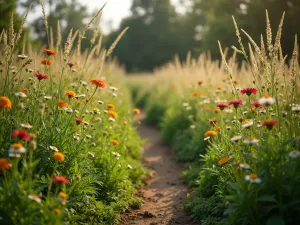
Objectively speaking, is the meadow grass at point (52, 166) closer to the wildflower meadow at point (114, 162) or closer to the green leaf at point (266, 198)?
the wildflower meadow at point (114, 162)

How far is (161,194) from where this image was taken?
423 cm

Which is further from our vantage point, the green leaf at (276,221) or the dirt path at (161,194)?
the dirt path at (161,194)

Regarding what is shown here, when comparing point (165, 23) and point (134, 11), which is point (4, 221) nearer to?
point (165, 23)

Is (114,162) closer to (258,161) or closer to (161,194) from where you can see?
(161,194)

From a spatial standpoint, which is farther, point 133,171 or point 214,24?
point 214,24

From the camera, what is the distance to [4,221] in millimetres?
2238

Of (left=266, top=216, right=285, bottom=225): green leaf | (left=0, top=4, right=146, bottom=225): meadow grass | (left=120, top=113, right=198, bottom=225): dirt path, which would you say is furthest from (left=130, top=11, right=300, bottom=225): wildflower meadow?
(left=0, top=4, right=146, bottom=225): meadow grass

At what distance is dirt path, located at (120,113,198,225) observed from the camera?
11.1ft

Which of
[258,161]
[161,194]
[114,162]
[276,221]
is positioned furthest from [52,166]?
[276,221]

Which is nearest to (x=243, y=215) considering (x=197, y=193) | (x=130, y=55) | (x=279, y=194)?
(x=279, y=194)

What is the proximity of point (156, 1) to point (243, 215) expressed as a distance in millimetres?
38394

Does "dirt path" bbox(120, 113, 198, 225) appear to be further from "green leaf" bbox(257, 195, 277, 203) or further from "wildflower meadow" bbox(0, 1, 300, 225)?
"green leaf" bbox(257, 195, 277, 203)

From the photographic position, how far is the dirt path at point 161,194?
3.40 meters

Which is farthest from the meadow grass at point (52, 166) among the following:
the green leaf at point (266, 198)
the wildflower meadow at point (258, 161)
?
the green leaf at point (266, 198)
